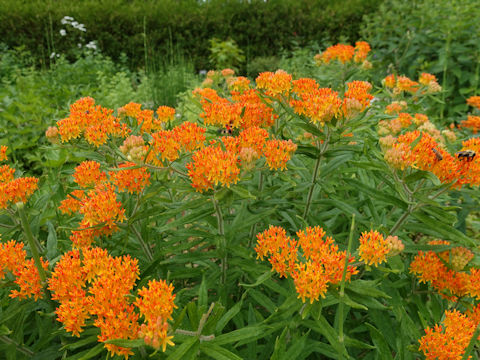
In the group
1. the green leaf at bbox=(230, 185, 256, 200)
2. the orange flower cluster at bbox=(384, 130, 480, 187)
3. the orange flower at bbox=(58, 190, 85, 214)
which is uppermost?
the orange flower cluster at bbox=(384, 130, 480, 187)

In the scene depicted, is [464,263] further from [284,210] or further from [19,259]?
[19,259]

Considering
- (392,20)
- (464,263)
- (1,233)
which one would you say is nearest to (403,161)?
(464,263)

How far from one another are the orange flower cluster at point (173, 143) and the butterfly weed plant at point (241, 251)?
0.01 m

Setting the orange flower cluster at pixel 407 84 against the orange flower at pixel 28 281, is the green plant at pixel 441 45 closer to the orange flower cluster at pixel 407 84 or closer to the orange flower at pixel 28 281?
the orange flower cluster at pixel 407 84

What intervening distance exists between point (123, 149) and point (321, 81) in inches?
160

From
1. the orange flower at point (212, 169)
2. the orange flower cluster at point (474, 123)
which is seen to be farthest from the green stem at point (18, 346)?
the orange flower cluster at point (474, 123)

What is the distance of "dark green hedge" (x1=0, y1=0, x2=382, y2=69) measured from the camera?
39.0 feet

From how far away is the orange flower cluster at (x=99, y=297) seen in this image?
1413 millimetres

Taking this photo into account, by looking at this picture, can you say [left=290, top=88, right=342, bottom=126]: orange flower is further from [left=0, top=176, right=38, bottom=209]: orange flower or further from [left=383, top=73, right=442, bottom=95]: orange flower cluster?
[left=383, top=73, right=442, bottom=95]: orange flower cluster

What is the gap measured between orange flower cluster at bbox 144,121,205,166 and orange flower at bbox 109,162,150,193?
8 cm

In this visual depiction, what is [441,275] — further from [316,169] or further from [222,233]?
[222,233]

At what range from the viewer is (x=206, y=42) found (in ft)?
40.7

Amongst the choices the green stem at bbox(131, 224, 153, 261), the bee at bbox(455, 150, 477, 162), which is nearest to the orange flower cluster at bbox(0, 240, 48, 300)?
the green stem at bbox(131, 224, 153, 261)

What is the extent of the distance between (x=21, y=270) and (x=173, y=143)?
3.10 ft
